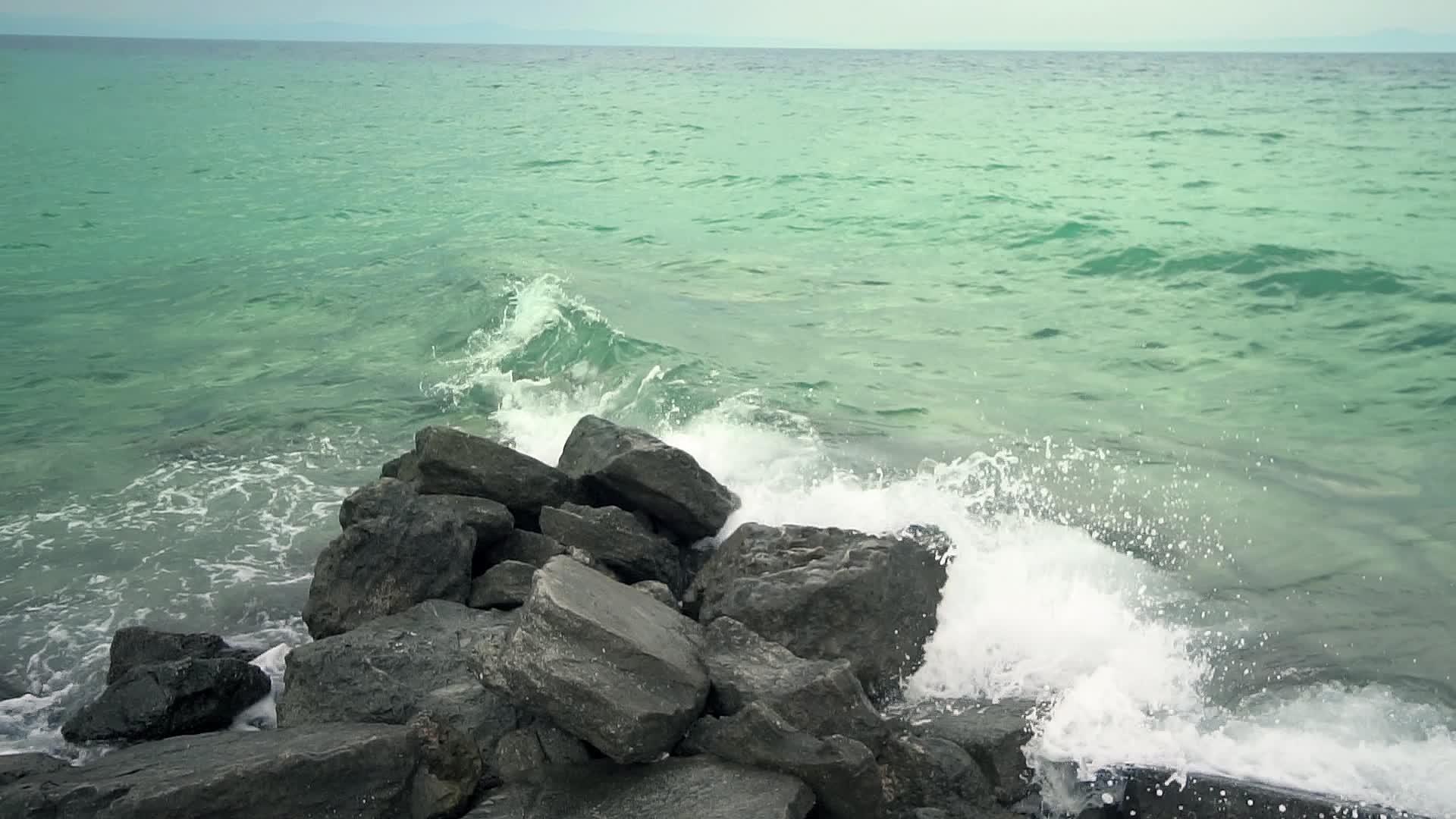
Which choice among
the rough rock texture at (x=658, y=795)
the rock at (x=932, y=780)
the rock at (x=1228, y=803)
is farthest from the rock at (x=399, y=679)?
the rock at (x=1228, y=803)

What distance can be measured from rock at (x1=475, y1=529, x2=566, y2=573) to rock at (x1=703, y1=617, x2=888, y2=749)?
77.5 inches

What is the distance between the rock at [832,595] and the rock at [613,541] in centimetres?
39

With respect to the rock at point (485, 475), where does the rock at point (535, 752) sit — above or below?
below

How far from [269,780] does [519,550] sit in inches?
111

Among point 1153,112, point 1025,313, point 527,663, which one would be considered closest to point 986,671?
point 527,663

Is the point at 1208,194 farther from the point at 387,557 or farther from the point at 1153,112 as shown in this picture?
the point at 1153,112

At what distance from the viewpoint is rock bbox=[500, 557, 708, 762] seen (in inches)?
217

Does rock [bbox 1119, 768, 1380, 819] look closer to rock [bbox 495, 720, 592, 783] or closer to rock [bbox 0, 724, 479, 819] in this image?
rock [bbox 495, 720, 592, 783]

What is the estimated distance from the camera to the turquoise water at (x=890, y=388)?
7.49 metres

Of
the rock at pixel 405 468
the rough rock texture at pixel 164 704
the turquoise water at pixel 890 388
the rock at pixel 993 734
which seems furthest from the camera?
the rock at pixel 405 468

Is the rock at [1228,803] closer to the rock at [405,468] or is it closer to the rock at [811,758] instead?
the rock at [811,758]

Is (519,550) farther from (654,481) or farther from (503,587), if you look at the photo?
(654,481)

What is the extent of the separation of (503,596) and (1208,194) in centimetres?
2375

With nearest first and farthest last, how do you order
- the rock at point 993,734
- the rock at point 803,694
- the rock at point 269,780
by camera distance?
the rock at point 269,780 < the rock at point 803,694 < the rock at point 993,734
